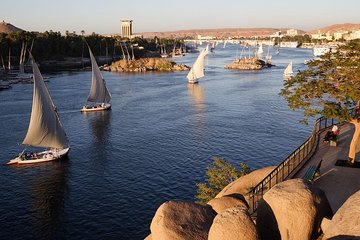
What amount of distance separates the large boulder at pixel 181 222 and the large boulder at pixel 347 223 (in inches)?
135

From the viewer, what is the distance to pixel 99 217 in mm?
27156

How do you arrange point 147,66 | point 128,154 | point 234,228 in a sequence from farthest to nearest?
point 147,66
point 128,154
point 234,228

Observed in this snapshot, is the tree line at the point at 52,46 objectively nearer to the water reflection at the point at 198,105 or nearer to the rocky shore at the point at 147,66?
the rocky shore at the point at 147,66

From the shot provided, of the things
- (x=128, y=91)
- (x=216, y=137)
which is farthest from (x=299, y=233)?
(x=128, y=91)

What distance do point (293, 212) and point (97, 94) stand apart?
57.2 m

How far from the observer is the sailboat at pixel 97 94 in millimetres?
62844

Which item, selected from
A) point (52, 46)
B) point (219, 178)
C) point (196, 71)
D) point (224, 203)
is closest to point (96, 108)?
point (196, 71)

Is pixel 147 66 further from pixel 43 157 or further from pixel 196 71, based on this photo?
pixel 43 157

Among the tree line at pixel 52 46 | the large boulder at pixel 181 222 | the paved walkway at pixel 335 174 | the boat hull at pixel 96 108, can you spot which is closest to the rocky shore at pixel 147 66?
the tree line at pixel 52 46

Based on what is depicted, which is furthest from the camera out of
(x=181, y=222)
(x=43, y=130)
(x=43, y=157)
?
(x=43, y=130)

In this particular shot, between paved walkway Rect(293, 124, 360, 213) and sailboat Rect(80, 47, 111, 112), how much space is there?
149 ft

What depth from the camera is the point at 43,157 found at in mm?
38781

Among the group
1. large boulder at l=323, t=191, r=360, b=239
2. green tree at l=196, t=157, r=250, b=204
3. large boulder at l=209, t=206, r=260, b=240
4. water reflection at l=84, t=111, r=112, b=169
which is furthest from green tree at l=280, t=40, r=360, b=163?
water reflection at l=84, t=111, r=112, b=169

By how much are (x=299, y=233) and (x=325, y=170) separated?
8923 millimetres
